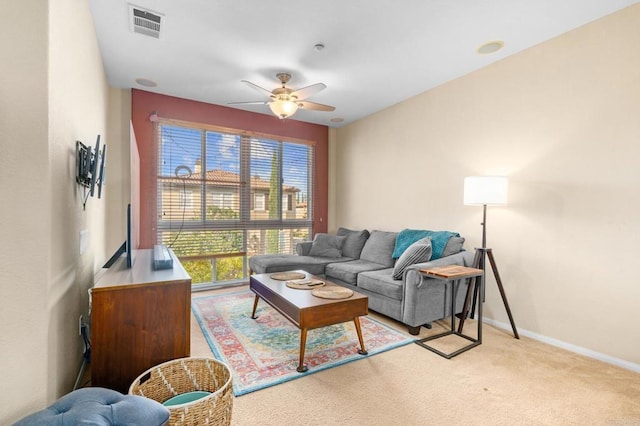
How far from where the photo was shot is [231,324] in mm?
3010

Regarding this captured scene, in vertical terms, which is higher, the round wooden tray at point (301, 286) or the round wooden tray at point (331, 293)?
the round wooden tray at point (331, 293)

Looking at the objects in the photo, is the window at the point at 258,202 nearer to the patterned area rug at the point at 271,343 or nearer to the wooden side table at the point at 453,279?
the patterned area rug at the point at 271,343

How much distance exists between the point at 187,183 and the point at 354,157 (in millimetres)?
2803

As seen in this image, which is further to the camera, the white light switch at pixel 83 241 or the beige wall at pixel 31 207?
the white light switch at pixel 83 241

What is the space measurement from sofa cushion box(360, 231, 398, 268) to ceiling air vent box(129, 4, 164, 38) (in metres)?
3.44

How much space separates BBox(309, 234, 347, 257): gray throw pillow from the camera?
4.46 meters

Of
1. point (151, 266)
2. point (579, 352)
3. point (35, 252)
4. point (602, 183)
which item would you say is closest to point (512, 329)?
point (579, 352)

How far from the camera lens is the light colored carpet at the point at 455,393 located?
168cm

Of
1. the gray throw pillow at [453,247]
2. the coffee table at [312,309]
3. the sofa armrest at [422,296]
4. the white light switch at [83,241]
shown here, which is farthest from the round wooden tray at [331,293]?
the white light switch at [83,241]

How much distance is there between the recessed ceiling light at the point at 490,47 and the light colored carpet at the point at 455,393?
2.82m

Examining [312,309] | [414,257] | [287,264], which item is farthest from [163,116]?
[414,257]

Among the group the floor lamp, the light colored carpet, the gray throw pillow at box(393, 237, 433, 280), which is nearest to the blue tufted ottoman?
the light colored carpet

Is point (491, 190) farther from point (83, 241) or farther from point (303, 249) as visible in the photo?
point (83, 241)

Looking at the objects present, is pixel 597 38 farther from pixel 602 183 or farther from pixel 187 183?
pixel 187 183
